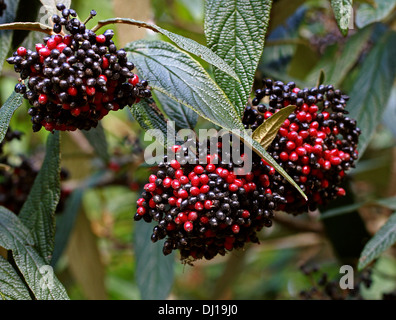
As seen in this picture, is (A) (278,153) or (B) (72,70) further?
(A) (278,153)

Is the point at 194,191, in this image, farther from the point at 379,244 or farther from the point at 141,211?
the point at 379,244

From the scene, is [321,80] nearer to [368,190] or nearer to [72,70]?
[72,70]

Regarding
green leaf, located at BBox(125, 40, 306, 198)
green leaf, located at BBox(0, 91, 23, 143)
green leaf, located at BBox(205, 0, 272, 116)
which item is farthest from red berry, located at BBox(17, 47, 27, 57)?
green leaf, located at BBox(205, 0, 272, 116)

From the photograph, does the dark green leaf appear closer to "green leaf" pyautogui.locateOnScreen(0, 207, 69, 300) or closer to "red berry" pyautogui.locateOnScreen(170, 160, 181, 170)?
"green leaf" pyautogui.locateOnScreen(0, 207, 69, 300)

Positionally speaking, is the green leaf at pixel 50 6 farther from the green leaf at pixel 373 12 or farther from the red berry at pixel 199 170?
the green leaf at pixel 373 12

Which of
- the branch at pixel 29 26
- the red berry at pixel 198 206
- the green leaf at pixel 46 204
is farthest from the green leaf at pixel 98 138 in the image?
the red berry at pixel 198 206

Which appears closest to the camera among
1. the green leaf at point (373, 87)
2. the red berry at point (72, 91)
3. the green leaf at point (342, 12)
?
the red berry at point (72, 91)

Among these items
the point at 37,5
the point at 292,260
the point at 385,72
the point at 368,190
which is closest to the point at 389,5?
the point at 385,72
